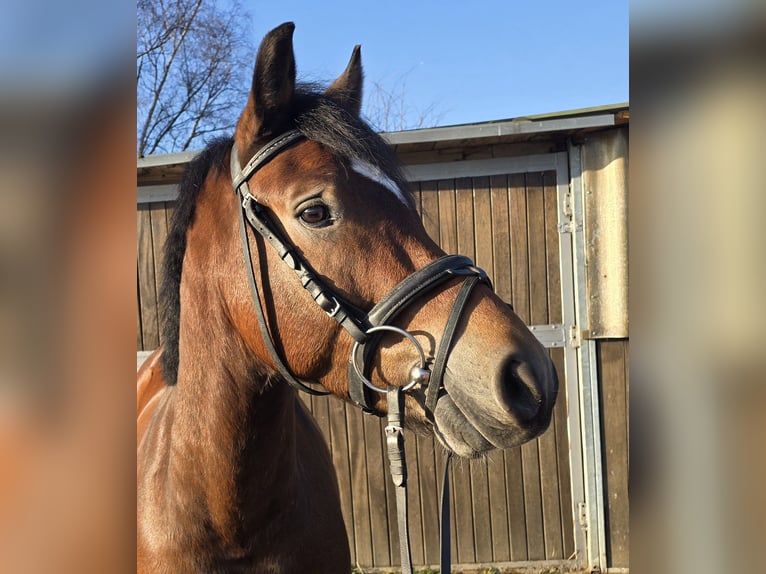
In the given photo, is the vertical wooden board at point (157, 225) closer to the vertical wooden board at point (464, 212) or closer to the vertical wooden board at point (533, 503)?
the vertical wooden board at point (464, 212)

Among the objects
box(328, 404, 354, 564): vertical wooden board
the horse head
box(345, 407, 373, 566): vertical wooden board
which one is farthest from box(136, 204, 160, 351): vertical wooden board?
the horse head

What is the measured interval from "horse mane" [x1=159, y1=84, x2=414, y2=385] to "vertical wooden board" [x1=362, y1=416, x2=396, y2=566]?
3.07m

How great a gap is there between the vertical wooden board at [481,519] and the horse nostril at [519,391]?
3746 millimetres

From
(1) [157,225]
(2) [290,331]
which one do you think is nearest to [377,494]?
(1) [157,225]

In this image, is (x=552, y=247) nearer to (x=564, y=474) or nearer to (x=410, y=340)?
(x=564, y=474)

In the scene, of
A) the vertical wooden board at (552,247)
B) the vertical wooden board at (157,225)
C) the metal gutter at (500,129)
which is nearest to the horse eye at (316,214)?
the metal gutter at (500,129)

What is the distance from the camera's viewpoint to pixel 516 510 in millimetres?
4883

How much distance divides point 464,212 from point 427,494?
2352mm

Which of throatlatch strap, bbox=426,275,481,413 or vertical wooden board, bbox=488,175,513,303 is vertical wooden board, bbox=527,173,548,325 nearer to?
vertical wooden board, bbox=488,175,513,303

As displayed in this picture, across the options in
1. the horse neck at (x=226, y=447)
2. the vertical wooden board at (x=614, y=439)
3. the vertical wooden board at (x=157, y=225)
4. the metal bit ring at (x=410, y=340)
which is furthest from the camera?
the vertical wooden board at (x=157, y=225)

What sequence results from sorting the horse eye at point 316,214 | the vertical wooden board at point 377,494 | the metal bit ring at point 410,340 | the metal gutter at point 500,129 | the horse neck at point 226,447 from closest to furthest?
the metal bit ring at point 410,340, the horse eye at point 316,214, the horse neck at point 226,447, the metal gutter at point 500,129, the vertical wooden board at point 377,494

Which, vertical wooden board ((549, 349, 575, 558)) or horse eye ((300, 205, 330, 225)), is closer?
horse eye ((300, 205, 330, 225))

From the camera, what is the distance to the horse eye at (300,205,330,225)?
162 cm

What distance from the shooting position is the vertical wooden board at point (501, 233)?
16.0ft
